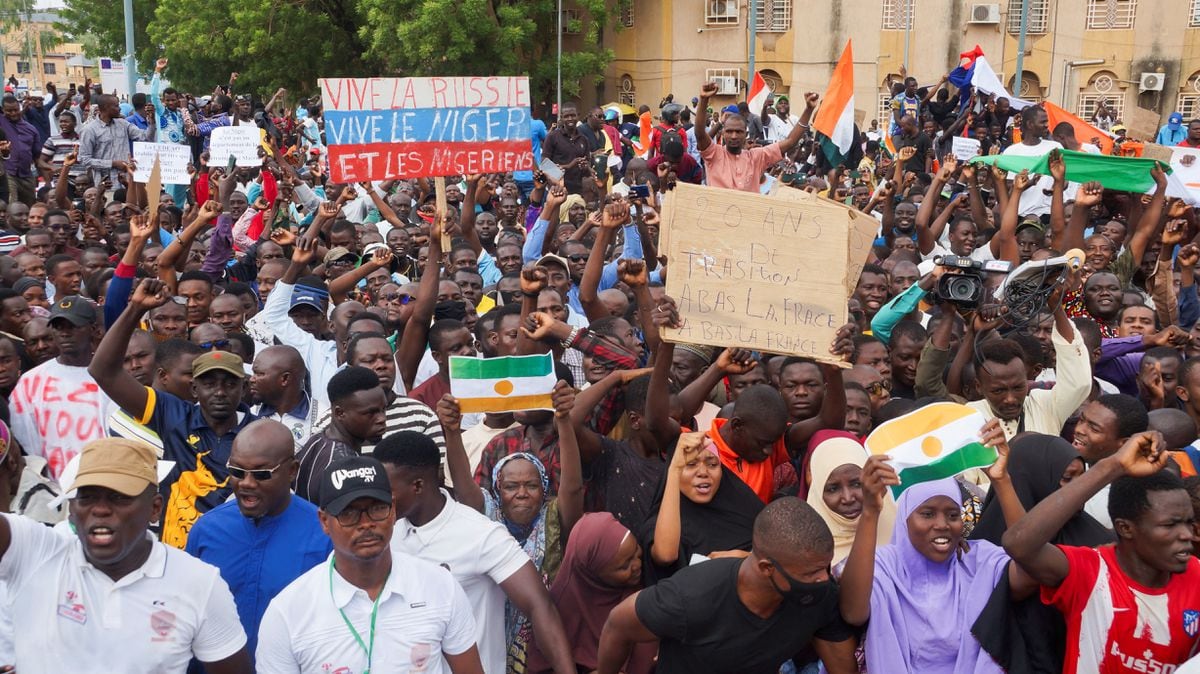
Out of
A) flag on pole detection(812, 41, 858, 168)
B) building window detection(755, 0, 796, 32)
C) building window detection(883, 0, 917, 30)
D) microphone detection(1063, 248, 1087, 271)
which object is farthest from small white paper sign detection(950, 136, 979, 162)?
building window detection(755, 0, 796, 32)

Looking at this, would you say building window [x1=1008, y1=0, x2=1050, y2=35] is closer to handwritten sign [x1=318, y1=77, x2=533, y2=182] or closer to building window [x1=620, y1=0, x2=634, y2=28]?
building window [x1=620, y1=0, x2=634, y2=28]

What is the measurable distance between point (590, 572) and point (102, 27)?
4497cm

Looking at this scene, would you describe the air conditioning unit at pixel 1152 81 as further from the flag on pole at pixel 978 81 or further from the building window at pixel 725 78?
the flag on pole at pixel 978 81

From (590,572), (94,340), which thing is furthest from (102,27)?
(590,572)

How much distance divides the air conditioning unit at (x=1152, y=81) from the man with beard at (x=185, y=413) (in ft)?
113

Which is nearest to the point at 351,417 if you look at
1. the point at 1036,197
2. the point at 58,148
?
the point at 1036,197

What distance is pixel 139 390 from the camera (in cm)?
485

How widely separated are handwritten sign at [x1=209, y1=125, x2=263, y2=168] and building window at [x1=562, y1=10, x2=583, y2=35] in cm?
2100

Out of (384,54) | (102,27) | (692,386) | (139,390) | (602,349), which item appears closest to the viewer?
(139,390)

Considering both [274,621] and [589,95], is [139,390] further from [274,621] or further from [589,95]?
[589,95]

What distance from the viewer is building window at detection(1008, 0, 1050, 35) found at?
34750 mm

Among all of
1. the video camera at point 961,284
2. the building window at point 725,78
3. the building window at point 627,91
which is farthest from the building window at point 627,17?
the video camera at point 961,284

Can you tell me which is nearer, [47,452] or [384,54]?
[47,452]

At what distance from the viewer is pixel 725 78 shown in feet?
117
